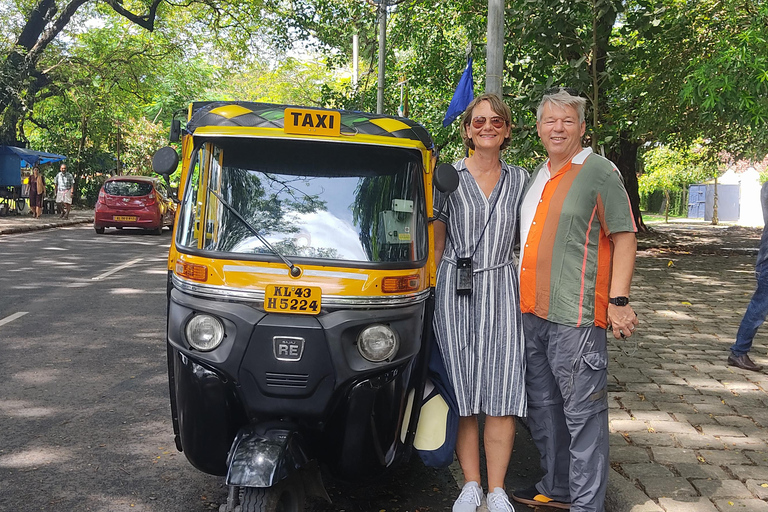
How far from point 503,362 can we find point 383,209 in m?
0.95

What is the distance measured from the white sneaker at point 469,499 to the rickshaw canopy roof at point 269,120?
1.67m

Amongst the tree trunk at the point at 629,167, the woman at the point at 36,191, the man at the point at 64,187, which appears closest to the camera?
the tree trunk at the point at 629,167

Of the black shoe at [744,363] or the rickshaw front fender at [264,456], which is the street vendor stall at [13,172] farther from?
the rickshaw front fender at [264,456]

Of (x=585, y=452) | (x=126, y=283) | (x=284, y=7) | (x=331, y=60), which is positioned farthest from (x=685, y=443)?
(x=284, y=7)

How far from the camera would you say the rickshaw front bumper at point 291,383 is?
3.29 metres

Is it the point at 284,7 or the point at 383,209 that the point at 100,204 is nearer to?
the point at 284,7

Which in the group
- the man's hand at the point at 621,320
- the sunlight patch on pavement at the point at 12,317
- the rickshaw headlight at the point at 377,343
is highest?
the man's hand at the point at 621,320

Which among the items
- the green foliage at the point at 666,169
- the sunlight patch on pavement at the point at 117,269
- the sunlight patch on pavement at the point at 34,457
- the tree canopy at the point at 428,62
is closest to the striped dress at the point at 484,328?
the sunlight patch on pavement at the point at 34,457

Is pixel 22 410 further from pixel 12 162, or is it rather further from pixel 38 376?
pixel 12 162

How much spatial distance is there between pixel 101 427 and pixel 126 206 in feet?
56.2

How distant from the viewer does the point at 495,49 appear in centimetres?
728

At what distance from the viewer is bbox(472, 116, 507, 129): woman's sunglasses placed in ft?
12.8

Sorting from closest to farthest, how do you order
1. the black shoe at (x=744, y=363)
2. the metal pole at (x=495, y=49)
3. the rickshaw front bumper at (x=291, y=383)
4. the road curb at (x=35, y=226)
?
the rickshaw front bumper at (x=291, y=383) < the black shoe at (x=744, y=363) < the metal pole at (x=495, y=49) < the road curb at (x=35, y=226)

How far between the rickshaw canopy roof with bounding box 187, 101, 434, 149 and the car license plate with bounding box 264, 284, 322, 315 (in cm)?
77
